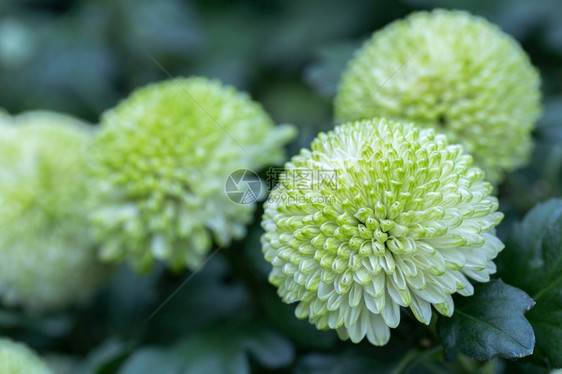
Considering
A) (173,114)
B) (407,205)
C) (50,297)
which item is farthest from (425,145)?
(50,297)

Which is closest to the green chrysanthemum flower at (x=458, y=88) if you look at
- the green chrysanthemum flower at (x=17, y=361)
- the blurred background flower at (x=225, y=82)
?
the blurred background flower at (x=225, y=82)

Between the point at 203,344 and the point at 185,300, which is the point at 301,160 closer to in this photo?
the point at 203,344

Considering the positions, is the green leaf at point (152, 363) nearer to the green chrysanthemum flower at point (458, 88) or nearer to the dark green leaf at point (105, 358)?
the dark green leaf at point (105, 358)

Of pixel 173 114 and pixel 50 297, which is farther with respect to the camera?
pixel 50 297

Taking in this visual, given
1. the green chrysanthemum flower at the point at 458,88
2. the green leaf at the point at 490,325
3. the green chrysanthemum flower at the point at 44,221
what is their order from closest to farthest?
the green leaf at the point at 490,325, the green chrysanthemum flower at the point at 458,88, the green chrysanthemum flower at the point at 44,221

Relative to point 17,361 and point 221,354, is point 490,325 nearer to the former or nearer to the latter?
point 221,354

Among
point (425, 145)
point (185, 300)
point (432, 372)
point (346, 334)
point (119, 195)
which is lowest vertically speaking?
point (432, 372)

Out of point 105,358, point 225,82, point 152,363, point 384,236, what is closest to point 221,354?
point 152,363
